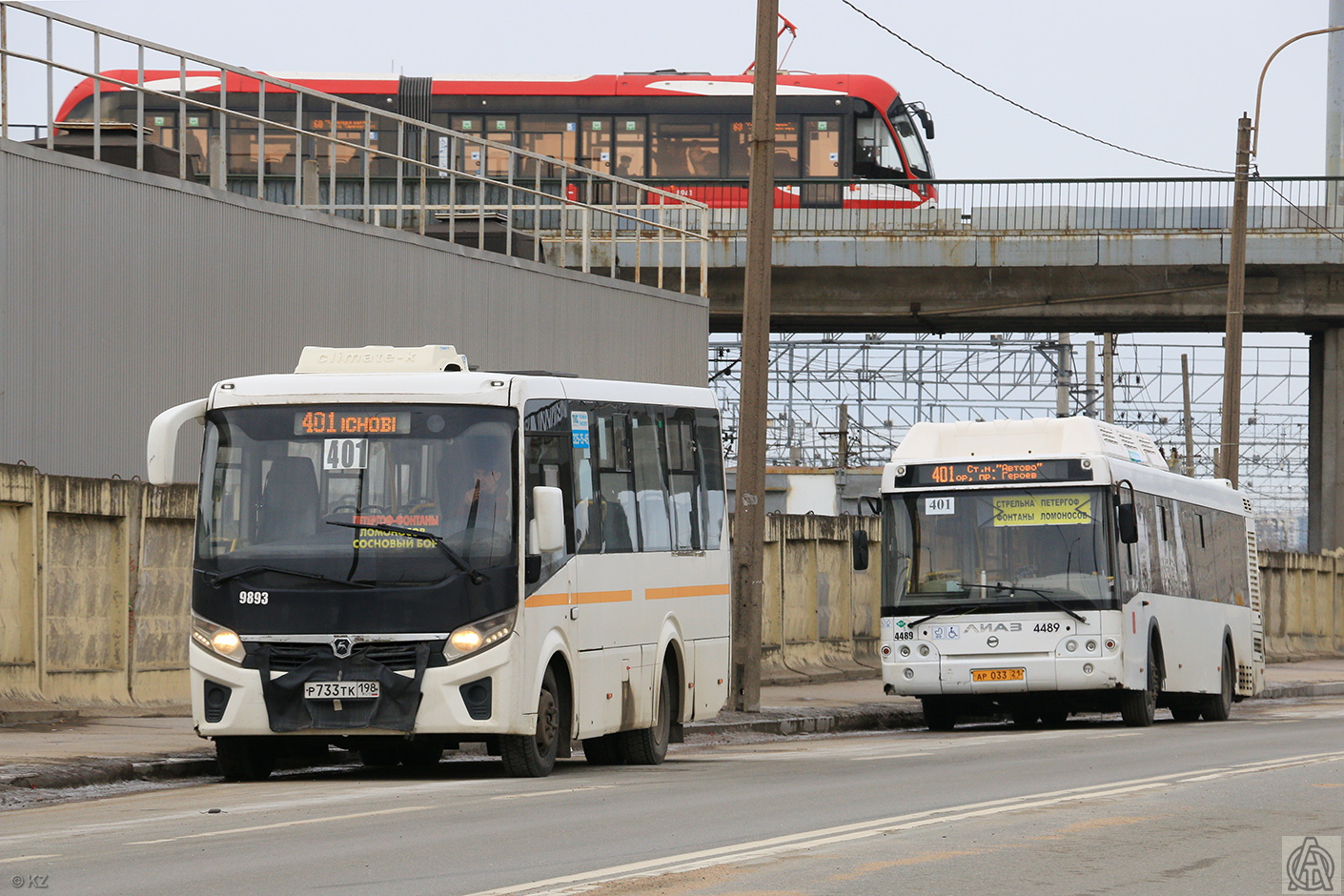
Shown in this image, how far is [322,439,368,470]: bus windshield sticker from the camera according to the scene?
43.7 ft

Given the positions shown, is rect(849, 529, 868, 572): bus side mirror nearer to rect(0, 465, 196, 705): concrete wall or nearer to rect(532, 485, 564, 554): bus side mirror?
rect(0, 465, 196, 705): concrete wall

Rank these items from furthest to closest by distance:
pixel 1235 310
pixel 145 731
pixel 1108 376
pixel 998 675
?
pixel 1108 376
pixel 1235 310
pixel 998 675
pixel 145 731

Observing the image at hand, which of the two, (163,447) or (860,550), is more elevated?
(163,447)

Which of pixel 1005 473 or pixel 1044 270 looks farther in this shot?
pixel 1044 270

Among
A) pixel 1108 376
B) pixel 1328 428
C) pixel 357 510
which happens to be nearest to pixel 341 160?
pixel 357 510

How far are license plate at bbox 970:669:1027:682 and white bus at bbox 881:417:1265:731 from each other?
14mm

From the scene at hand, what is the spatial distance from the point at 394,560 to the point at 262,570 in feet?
2.81

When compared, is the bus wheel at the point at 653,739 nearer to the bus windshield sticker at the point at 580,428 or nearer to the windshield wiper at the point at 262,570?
the bus windshield sticker at the point at 580,428

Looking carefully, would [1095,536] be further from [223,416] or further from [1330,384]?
[1330,384]

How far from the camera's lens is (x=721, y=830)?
1021cm

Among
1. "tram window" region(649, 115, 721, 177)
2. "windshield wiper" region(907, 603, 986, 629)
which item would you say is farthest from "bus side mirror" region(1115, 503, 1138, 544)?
"tram window" region(649, 115, 721, 177)

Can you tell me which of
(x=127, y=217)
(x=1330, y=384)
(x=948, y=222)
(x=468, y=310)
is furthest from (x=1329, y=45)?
(x=127, y=217)

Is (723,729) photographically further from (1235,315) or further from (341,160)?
(1235,315)

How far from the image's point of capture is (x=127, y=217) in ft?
66.2
